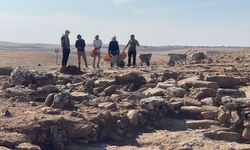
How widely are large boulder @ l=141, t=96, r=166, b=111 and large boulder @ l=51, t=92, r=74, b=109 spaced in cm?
176

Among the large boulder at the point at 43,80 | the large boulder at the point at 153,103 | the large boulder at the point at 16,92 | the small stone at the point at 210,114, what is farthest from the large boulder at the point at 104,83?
the small stone at the point at 210,114

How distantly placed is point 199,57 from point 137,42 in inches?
223

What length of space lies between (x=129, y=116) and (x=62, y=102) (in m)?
1.72

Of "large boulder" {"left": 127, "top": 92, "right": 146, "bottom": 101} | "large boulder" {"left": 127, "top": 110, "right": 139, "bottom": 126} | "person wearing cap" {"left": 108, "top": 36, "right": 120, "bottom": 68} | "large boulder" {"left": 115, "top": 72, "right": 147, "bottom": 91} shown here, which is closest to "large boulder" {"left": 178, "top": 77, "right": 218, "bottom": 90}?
"large boulder" {"left": 115, "top": 72, "right": 147, "bottom": 91}

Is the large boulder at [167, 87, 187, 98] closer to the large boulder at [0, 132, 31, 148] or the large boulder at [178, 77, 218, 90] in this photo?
the large boulder at [178, 77, 218, 90]

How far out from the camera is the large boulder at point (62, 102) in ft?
39.0

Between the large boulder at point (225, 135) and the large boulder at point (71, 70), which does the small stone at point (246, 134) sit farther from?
the large boulder at point (71, 70)

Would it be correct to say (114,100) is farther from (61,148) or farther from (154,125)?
(61,148)

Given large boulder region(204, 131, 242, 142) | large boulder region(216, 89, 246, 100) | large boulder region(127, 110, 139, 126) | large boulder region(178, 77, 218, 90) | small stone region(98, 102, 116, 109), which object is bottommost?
large boulder region(204, 131, 242, 142)

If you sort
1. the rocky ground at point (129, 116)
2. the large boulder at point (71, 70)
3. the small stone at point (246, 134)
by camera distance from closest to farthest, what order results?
the rocky ground at point (129, 116) → the small stone at point (246, 134) → the large boulder at point (71, 70)

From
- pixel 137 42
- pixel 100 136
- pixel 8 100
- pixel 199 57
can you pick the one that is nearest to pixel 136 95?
pixel 100 136

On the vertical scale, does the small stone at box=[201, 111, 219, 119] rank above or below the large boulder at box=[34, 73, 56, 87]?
below

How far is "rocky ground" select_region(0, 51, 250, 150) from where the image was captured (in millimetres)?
10266

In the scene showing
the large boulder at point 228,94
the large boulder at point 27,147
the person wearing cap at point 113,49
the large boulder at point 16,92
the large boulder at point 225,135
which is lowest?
the large boulder at point 225,135
